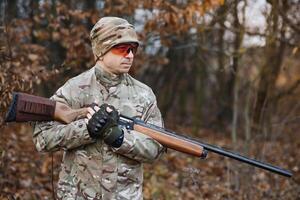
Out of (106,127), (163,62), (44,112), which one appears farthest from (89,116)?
(163,62)

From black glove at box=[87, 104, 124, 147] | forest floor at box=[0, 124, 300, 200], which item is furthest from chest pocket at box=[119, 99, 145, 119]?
forest floor at box=[0, 124, 300, 200]

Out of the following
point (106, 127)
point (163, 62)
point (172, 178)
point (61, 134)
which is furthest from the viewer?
point (163, 62)

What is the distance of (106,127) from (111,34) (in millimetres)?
612

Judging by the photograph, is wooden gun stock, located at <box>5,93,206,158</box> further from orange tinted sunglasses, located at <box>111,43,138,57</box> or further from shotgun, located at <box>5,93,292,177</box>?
orange tinted sunglasses, located at <box>111,43,138,57</box>

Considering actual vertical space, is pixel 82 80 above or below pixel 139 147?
above

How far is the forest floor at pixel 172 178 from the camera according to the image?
23.5 ft

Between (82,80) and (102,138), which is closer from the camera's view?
(102,138)

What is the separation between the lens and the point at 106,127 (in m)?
3.55

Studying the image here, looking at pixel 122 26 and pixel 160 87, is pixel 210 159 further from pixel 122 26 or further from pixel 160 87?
pixel 122 26

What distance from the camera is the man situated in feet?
12.1

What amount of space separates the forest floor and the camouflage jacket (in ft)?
7.84

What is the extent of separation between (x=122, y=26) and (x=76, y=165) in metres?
0.94

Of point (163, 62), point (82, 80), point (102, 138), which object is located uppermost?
point (82, 80)

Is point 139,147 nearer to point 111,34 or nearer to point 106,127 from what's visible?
point 106,127
